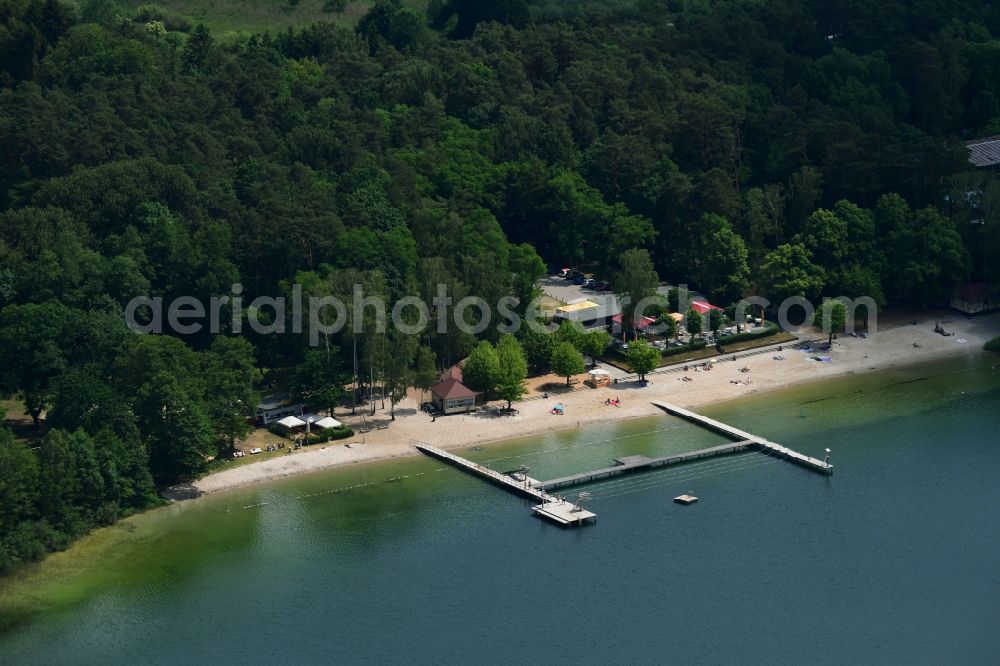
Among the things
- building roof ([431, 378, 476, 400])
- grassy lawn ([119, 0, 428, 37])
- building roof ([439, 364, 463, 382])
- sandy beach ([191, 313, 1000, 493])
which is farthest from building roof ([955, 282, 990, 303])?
grassy lawn ([119, 0, 428, 37])

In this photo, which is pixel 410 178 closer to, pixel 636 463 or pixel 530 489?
pixel 636 463

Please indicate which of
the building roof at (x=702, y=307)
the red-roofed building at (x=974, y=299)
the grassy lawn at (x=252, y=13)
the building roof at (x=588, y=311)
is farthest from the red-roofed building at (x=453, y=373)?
the grassy lawn at (x=252, y=13)

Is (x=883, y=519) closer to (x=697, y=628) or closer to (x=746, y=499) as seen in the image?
(x=746, y=499)

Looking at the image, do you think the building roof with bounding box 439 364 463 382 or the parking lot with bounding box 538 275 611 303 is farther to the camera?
the parking lot with bounding box 538 275 611 303

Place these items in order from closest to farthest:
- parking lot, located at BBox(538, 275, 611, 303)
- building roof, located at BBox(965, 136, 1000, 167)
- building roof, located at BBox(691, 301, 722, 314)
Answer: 1. building roof, located at BBox(691, 301, 722, 314)
2. parking lot, located at BBox(538, 275, 611, 303)
3. building roof, located at BBox(965, 136, 1000, 167)

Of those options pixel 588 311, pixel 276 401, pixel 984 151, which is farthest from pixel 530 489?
pixel 984 151

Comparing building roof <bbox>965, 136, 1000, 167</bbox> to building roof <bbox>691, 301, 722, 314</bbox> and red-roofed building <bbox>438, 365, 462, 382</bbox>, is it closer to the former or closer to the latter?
building roof <bbox>691, 301, 722, 314</bbox>
